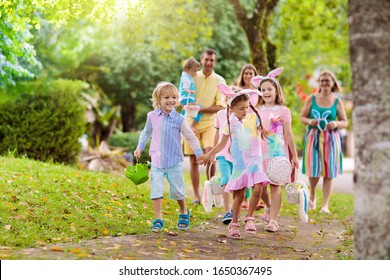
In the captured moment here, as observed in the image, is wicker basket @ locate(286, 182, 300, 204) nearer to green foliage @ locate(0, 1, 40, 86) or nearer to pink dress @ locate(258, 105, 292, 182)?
pink dress @ locate(258, 105, 292, 182)

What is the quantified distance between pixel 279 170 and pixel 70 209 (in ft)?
8.55

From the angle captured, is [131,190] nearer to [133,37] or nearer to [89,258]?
[89,258]

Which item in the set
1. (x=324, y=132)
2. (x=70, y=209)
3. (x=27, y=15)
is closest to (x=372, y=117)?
(x=70, y=209)

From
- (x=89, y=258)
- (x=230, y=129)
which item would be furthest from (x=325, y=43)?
(x=89, y=258)

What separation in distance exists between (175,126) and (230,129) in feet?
2.11

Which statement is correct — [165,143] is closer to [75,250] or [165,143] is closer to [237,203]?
[237,203]

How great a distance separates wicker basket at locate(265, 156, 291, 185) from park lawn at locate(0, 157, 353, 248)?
1.16m

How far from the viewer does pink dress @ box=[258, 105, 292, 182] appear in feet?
27.8

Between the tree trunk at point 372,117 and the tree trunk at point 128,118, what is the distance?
20775mm

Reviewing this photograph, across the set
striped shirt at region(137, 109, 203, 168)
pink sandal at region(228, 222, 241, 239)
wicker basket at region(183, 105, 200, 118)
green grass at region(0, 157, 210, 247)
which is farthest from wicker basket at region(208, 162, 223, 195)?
wicker basket at region(183, 105, 200, 118)

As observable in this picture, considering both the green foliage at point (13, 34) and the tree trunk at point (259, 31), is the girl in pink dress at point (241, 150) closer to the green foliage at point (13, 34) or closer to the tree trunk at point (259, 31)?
the green foliage at point (13, 34)

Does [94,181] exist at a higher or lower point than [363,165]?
lower

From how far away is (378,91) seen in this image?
510cm

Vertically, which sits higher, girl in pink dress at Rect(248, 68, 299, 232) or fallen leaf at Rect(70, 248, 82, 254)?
girl in pink dress at Rect(248, 68, 299, 232)
